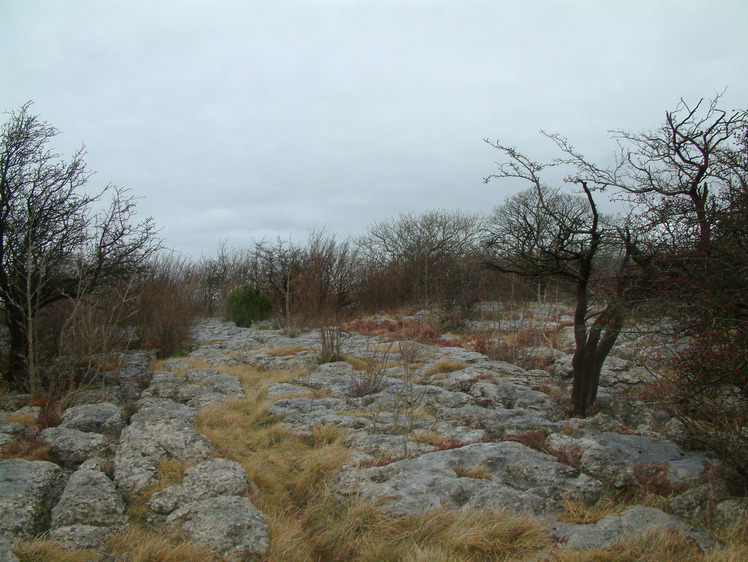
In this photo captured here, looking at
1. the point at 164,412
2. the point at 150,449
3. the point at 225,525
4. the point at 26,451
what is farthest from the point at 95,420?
the point at 225,525

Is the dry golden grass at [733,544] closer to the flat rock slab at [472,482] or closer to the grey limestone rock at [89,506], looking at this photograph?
the flat rock slab at [472,482]

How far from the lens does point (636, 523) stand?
331 cm

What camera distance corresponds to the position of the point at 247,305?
16.6 metres

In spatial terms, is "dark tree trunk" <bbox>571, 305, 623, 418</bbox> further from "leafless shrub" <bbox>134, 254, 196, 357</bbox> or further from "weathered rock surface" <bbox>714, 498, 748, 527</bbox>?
"leafless shrub" <bbox>134, 254, 196, 357</bbox>

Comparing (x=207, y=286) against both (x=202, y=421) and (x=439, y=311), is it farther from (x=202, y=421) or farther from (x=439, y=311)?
(x=202, y=421)

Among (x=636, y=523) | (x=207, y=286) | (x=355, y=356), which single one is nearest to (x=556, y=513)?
(x=636, y=523)

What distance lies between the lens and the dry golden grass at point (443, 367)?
26.8 feet

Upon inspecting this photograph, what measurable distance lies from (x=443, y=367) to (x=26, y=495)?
587 centimetres

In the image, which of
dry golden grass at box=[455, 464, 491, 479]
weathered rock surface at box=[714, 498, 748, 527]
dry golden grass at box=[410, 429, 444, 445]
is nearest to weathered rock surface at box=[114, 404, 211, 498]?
dry golden grass at box=[410, 429, 444, 445]

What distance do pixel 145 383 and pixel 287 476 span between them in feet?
13.6

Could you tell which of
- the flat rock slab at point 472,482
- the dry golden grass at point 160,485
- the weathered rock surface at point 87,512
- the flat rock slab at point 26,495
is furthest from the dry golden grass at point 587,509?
the flat rock slab at point 26,495

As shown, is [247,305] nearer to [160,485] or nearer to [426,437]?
[426,437]

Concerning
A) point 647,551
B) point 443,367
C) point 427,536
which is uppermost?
point 443,367

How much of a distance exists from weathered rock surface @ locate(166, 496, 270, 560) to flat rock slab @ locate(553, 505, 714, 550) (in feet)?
6.38
